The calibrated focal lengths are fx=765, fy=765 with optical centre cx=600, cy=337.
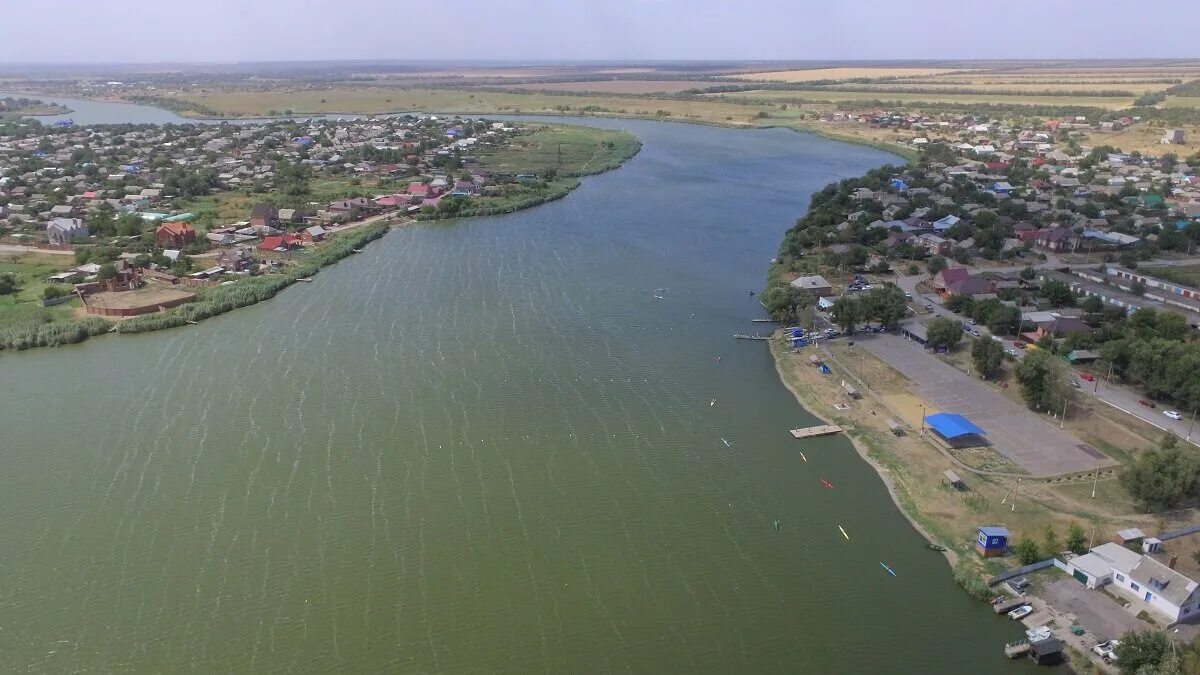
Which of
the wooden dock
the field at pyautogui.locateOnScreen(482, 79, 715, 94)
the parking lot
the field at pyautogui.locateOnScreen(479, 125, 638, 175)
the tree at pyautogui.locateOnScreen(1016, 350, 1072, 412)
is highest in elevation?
the field at pyautogui.locateOnScreen(482, 79, 715, 94)

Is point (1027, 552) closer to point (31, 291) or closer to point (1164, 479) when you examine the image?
point (1164, 479)

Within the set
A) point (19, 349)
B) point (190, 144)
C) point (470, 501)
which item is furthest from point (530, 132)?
point (470, 501)

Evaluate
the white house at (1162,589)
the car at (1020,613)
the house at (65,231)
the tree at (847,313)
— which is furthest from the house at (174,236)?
the white house at (1162,589)

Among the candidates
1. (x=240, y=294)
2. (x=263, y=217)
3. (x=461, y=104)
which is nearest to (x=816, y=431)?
(x=240, y=294)

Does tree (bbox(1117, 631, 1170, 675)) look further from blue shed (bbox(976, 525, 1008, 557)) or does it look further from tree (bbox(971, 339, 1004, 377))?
tree (bbox(971, 339, 1004, 377))

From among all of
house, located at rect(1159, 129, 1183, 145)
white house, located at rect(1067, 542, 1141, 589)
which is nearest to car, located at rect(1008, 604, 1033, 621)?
white house, located at rect(1067, 542, 1141, 589)

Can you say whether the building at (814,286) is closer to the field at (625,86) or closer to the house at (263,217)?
the house at (263,217)

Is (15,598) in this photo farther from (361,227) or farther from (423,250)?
(361,227)
